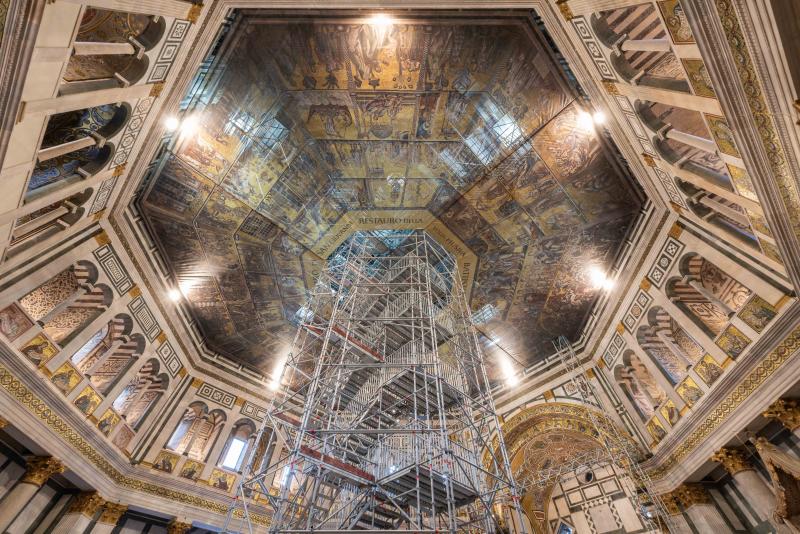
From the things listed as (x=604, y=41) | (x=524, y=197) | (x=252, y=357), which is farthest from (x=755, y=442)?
Answer: (x=252, y=357)

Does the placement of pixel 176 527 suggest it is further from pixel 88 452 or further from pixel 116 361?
pixel 116 361

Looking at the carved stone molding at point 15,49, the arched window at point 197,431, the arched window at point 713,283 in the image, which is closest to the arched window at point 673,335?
the arched window at point 713,283

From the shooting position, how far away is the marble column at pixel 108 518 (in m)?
9.41

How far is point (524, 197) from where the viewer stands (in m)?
10.6

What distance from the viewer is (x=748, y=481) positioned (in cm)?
761

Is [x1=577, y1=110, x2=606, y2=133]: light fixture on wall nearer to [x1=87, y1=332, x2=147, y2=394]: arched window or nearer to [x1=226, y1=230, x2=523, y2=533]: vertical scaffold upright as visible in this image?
[x1=226, y1=230, x2=523, y2=533]: vertical scaffold upright

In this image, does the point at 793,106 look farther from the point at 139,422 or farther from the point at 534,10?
the point at 139,422

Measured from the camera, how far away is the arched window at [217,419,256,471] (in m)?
12.7

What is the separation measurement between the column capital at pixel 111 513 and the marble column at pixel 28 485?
1864mm

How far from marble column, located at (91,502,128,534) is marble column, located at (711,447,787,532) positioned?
14.2 m

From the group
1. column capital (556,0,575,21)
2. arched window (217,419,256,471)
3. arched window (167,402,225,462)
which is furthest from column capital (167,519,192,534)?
column capital (556,0,575,21)

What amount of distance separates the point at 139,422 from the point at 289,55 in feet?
36.4

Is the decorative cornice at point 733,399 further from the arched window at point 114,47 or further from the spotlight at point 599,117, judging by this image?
the arched window at point 114,47

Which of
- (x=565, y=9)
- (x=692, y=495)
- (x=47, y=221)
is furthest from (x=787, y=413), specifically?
(x=47, y=221)
